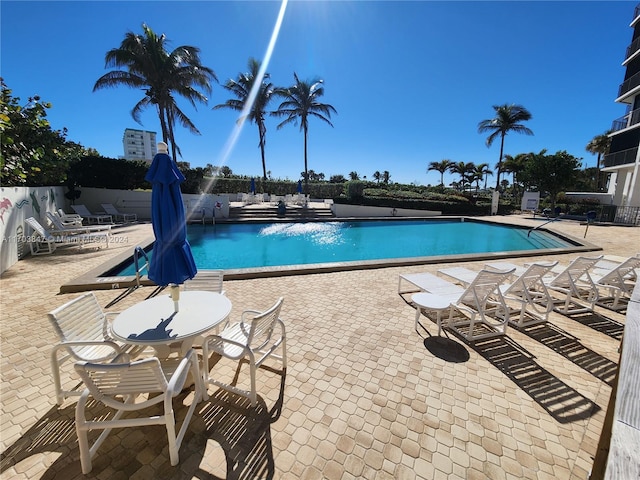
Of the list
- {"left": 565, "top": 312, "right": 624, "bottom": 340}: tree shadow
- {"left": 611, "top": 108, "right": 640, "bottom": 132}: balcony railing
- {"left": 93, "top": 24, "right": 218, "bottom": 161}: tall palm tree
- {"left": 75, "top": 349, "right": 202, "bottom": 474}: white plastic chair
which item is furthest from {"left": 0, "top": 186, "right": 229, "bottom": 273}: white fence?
{"left": 611, "top": 108, "right": 640, "bottom": 132}: balcony railing

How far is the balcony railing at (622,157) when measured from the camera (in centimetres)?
1869

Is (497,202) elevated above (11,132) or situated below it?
below

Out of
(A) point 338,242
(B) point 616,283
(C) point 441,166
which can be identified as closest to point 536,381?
(B) point 616,283

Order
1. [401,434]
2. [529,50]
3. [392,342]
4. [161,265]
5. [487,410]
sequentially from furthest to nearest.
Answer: [529,50] → [392,342] → [161,265] → [487,410] → [401,434]

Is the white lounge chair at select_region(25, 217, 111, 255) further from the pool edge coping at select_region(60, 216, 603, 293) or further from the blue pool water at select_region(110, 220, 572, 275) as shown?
the blue pool water at select_region(110, 220, 572, 275)

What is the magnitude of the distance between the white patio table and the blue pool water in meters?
5.19

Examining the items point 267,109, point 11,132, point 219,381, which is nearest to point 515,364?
point 219,381

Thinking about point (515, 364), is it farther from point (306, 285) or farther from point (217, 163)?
point (217, 163)

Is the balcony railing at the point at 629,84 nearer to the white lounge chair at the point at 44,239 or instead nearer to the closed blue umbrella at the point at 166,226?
the closed blue umbrella at the point at 166,226

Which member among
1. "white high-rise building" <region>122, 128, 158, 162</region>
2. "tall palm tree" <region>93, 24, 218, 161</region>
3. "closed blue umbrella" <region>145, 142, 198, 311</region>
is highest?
"white high-rise building" <region>122, 128, 158, 162</region>

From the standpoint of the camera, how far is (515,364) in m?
3.10

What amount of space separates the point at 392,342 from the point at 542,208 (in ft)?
98.0

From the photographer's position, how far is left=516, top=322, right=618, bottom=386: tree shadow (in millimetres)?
2980

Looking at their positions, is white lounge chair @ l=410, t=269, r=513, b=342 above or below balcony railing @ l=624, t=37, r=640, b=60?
below
